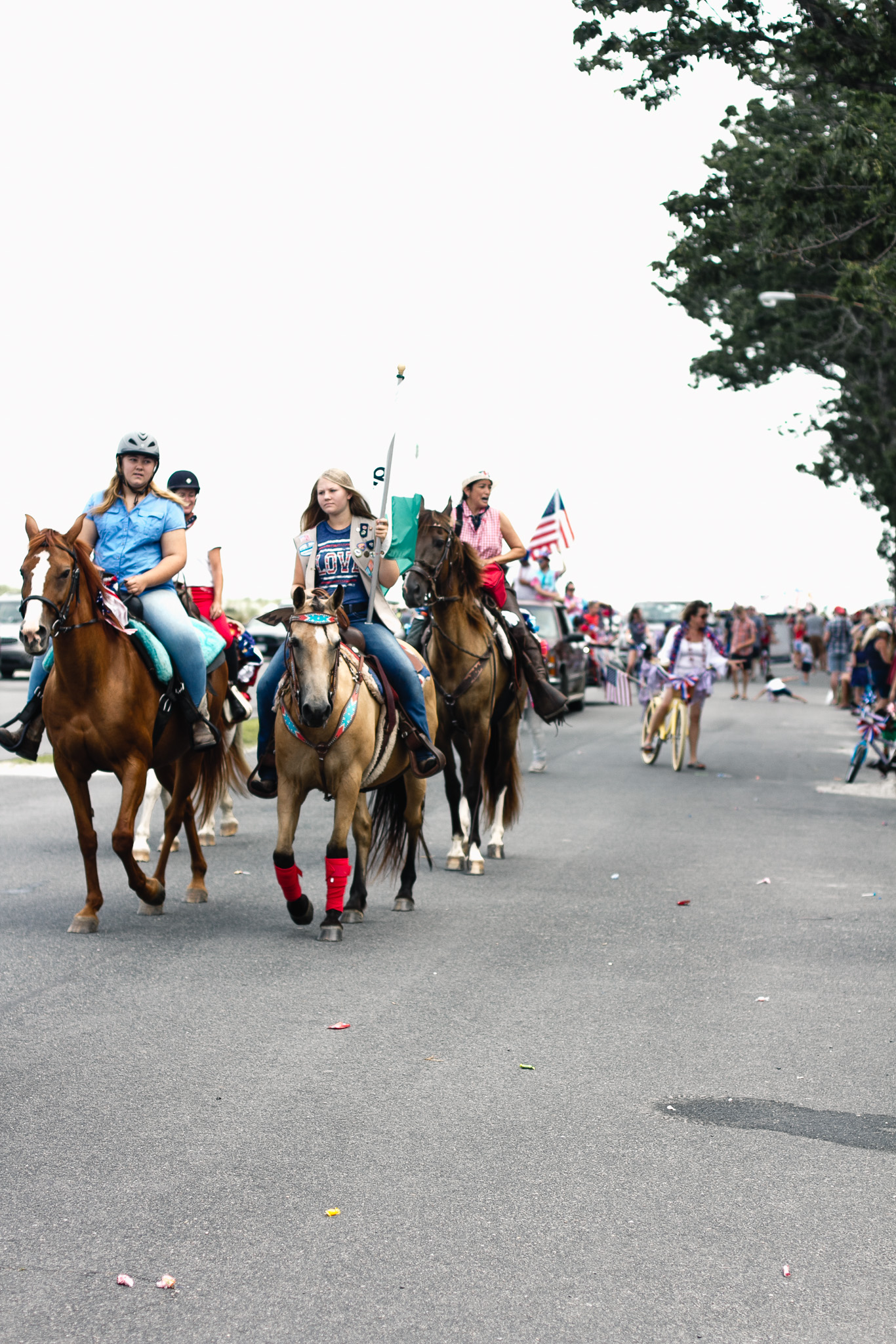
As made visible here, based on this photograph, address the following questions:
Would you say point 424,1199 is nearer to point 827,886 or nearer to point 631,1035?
point 631,1035

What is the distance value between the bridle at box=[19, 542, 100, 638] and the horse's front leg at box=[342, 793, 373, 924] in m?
1.91

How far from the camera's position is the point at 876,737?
18.6 metres

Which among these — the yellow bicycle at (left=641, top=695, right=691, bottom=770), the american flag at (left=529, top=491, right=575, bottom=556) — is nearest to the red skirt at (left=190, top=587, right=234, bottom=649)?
the yellow bicycle at (left=641, top=695, right=691, bottom=770)

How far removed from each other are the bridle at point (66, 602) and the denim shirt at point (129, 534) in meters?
0.68

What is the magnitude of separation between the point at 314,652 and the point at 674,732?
43.8 ft

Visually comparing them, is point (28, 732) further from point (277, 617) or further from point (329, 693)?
point (329, 693)

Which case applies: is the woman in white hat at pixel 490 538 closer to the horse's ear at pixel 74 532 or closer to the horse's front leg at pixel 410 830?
the horse's front leg at pixel 410 830

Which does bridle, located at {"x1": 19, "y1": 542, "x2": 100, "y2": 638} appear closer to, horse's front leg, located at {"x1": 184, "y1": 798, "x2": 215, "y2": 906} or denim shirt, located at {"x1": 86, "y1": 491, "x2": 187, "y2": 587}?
denim shirt, located at {"x1": 86, "y1": 491, "x2": 187, "y2": 587}

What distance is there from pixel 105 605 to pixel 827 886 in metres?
5.50

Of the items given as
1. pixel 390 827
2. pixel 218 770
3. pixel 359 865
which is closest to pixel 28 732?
pixel 218 770

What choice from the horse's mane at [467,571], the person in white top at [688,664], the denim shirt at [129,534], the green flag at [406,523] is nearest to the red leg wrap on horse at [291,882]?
the denim shirt at [129,534]

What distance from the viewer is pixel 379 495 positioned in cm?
973

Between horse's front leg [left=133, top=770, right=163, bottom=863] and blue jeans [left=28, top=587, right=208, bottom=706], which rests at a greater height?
blue jeans [left=28, top=587, right=208, bottom=706]

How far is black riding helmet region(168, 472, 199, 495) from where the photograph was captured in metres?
10.8
